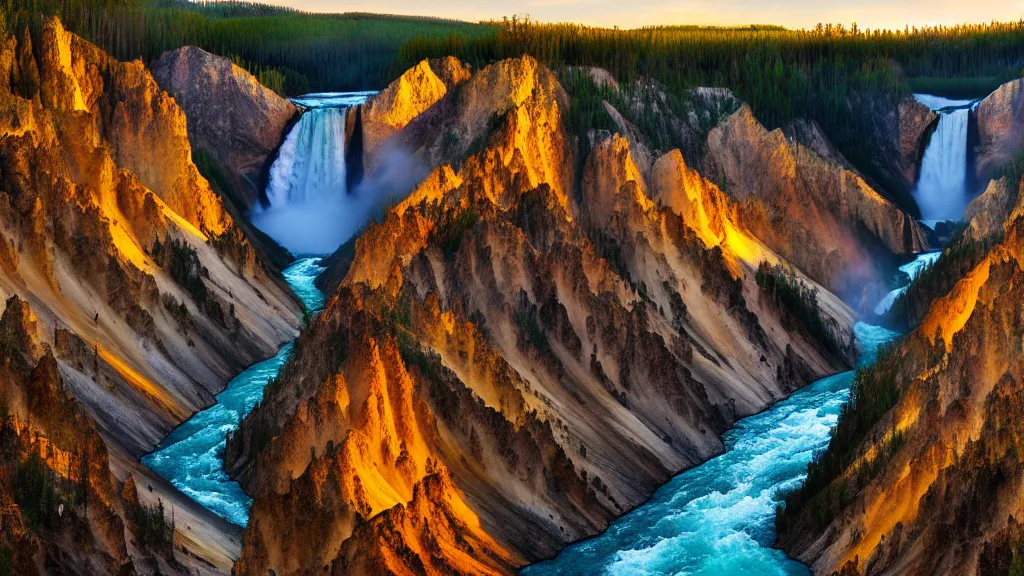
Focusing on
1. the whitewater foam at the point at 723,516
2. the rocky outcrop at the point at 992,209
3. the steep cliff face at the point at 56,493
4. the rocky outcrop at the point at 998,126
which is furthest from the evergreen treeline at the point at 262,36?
the steep cliff face at the point at 56,493

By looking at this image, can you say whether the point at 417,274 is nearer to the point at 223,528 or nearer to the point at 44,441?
the point at 223,528

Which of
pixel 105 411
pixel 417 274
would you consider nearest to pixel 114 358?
pixel 105 411

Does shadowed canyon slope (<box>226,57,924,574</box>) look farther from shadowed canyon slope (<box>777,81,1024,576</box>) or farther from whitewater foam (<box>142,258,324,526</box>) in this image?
shadowed canyon slope (<box>777,81,1024,576</box>)

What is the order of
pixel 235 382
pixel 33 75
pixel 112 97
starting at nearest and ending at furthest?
1. pixel 235 382
2. pixel 33 75
3. pixel 112 97

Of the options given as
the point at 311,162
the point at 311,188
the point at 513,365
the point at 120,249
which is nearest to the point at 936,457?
the point at 513,365

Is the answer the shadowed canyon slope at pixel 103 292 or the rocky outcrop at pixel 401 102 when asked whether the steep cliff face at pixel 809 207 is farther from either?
the shadowed canyon slope at pixel 103 292
